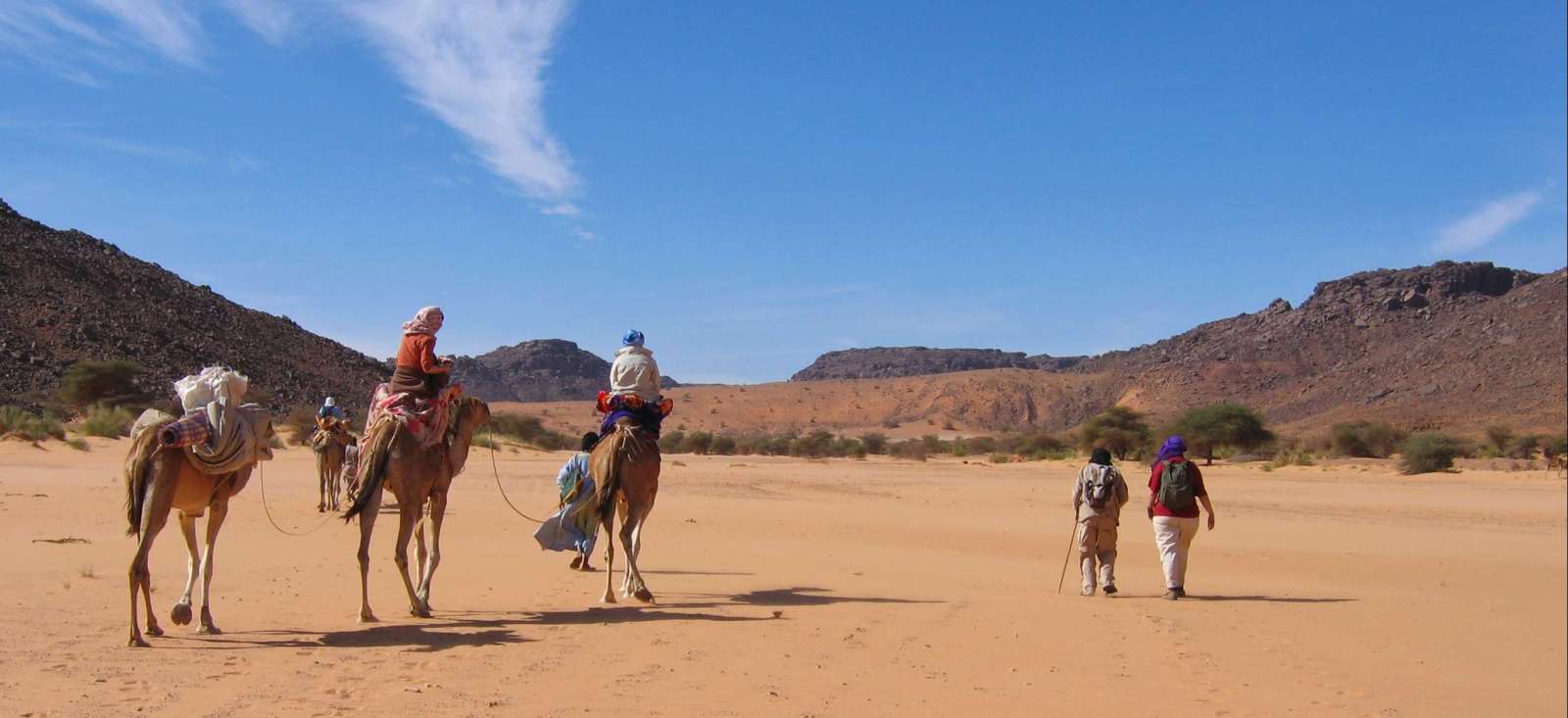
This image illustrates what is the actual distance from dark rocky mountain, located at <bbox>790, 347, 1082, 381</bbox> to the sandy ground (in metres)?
148

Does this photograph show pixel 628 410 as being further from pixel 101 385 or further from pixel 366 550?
pixel 101 385

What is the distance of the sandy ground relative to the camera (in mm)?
8086

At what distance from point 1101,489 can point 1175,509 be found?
0.87 m

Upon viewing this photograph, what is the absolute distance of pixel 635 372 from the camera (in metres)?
12.8

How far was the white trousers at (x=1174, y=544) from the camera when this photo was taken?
45.4 ft

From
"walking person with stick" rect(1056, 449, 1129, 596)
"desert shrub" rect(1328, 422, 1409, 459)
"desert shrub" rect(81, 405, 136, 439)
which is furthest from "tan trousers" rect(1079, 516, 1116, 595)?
"desert shrub" rect(1328, 422, 1409, 459)

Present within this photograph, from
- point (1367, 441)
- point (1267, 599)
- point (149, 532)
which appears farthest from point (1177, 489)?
point (1367, 441)

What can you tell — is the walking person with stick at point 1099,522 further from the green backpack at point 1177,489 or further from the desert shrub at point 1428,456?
the desert shrub at point 1428,456

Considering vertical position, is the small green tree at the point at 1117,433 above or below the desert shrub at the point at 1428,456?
above

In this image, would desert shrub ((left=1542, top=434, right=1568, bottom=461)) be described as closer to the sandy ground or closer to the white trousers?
the sandy ground

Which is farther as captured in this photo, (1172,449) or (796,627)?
(1172,449)

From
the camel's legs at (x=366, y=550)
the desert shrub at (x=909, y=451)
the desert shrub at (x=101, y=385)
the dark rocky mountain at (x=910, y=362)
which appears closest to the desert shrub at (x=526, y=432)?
the desert shrub at (x=101, y=385)

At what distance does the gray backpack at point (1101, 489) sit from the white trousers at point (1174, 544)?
0.62 m

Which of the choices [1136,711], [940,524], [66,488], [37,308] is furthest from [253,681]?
[37,308]
